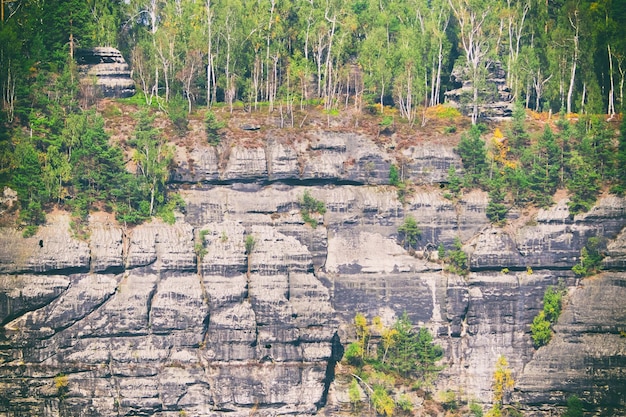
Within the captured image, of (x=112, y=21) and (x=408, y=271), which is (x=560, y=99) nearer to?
(x=408, y=271)

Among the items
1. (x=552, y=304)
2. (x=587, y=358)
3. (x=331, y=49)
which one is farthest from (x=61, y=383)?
(x=587, y=358)

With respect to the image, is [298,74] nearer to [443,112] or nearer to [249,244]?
[443,112]

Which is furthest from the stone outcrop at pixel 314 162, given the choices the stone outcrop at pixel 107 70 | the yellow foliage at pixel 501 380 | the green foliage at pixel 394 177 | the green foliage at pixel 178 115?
the yellow foliage at pixel 501 380

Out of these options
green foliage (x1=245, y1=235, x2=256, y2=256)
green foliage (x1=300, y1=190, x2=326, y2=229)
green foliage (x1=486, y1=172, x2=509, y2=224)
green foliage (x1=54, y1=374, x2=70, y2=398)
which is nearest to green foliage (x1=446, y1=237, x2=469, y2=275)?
green foliage (x1=486, y1=172, x2=509, y2=224)

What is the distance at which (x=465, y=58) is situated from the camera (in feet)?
378

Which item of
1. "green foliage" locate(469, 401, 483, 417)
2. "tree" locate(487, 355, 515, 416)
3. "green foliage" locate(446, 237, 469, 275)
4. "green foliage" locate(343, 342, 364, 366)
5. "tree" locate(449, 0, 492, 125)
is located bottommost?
"green foliage" locate(469, 401, 483, 417)

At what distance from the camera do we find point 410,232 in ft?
344

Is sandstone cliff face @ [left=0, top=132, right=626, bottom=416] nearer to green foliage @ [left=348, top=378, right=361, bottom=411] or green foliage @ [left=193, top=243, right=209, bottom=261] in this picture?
green foliage @ [left=193, top=243, right=209, bottom=261]

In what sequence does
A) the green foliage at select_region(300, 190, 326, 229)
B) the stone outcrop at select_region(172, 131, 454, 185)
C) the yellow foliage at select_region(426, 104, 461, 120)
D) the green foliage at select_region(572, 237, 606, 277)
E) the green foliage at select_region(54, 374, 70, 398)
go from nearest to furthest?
the green foliage at select_region(54, 374, 70, 398), the green foliage at select_region(572, 237, 606, 277), the green foliage at select_region(300, 190, 326, 229), the stone outcrop at select_region(172, 131, 454, 185), the yellow foliage at select_region(426, 104, 461, 120)

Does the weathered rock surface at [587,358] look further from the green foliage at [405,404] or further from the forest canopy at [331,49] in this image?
the forest canopy at [331,49]

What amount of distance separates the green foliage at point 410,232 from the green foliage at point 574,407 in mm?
13280

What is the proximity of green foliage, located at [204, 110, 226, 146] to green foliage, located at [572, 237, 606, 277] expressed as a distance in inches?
913

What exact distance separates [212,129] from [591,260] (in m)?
24.5

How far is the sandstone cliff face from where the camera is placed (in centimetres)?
9956
